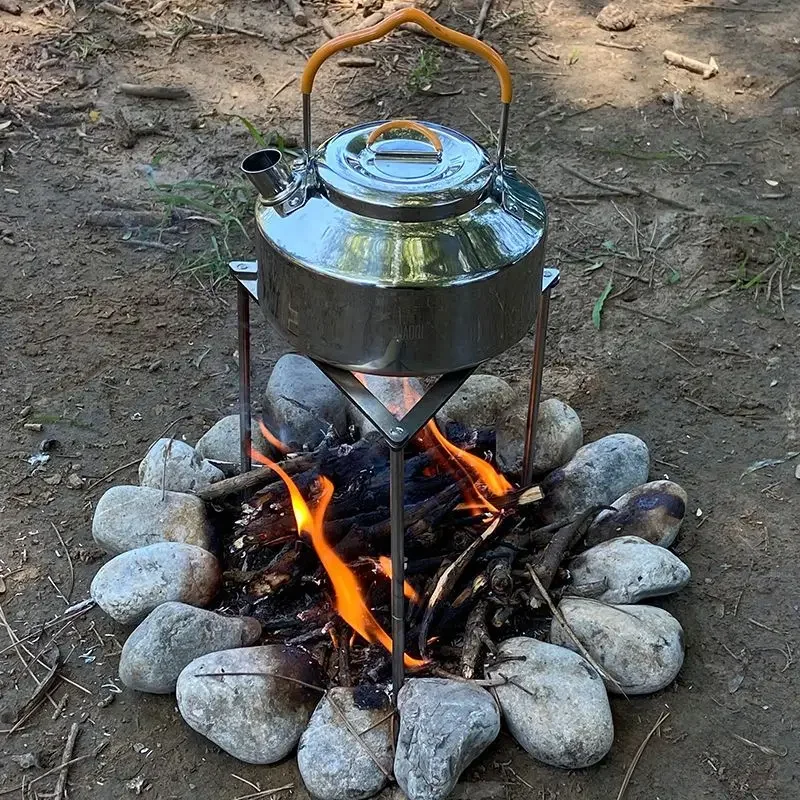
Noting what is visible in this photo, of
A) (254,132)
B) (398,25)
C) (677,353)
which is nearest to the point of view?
(398,25)

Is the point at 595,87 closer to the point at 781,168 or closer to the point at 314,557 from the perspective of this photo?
the point at 781,168

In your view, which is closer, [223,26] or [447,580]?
[447,580]

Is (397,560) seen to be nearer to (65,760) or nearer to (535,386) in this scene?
(535,386)

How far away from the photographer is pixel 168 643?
2469 millimetres

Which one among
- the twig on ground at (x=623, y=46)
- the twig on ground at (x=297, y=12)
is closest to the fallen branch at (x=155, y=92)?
the twig on ground at (x=297, y=12)

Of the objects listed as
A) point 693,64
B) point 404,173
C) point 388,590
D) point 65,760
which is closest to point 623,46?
point 693,64

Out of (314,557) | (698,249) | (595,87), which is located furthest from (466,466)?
(595,87)

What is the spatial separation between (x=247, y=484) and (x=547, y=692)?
1146 millimetres

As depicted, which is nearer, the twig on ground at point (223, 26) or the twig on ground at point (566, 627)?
the twig on ground at point (566, 627)

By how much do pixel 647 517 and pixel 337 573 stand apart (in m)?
0.99

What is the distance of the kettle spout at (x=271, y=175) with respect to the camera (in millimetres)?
2152

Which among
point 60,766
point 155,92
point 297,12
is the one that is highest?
point 297,12

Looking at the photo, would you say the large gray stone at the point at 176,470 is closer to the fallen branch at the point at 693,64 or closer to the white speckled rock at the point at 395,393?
the white speckled rock at the point at 395,393

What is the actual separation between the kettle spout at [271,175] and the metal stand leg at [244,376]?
486 mm
